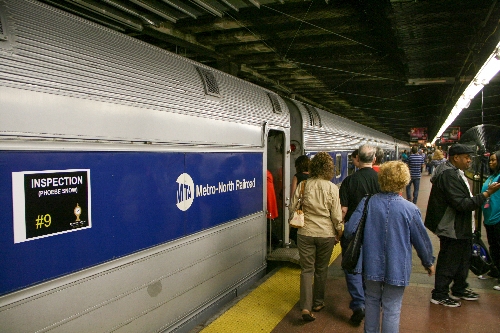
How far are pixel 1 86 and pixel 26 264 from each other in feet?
3.32

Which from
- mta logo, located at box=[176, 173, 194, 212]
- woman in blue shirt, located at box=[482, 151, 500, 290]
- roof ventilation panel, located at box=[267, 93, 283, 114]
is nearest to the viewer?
mta logo, located at box=[176, 173, 194, 212]

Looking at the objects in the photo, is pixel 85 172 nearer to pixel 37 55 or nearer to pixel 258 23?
pixel 37 55

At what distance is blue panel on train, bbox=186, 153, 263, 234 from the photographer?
396 cm

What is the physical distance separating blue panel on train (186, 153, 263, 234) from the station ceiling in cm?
177

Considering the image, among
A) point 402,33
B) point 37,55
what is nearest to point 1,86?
point 37,55

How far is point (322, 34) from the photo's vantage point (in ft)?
21.9

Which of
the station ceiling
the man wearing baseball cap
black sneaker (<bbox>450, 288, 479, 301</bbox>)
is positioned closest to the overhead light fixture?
the station ceiling

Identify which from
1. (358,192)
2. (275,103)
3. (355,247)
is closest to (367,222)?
(355,247)

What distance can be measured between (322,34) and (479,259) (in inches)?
163

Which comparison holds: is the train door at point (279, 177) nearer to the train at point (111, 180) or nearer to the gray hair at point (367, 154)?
the train at point (111, 180)

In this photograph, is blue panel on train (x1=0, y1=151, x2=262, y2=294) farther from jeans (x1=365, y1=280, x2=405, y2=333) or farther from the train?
jeans (x1=365, y1=280, x2=405, y2=333)

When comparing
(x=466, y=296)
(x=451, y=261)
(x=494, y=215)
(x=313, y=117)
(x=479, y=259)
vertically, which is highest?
(x=313, y=117)

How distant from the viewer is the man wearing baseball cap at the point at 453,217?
Answer: 171 inches

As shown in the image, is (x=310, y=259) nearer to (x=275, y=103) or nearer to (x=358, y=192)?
(x=358, y=192)
